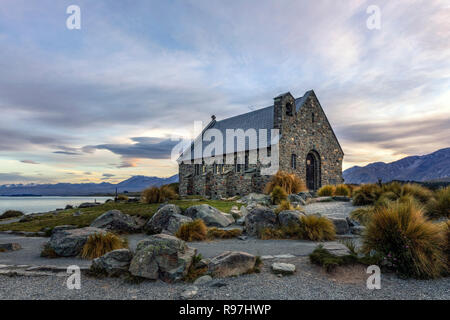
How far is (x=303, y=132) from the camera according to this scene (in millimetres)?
23609

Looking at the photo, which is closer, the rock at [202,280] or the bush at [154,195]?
the rock at [202,280]

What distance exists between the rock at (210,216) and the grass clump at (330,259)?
4902mm

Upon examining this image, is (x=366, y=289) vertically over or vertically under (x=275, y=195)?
under

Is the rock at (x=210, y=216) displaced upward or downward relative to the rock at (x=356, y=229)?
upward

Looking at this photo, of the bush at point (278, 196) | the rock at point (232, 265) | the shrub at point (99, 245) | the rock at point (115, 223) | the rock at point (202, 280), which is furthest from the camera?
the bush at point (278, 196)

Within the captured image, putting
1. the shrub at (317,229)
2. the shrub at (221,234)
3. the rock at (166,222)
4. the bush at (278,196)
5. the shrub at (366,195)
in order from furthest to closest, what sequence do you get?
the bush at (278,196), the shrub at (366,195), the rock at (166,222), the shrub at (221,234), the shrub at (317,229)

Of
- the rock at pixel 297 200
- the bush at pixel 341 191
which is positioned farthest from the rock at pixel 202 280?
the bush at pixel 341 191

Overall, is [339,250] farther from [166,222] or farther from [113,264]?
[166,222]

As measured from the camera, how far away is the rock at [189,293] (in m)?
3.95

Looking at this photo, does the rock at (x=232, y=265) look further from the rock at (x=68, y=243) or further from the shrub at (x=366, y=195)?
the shrub at (x=366, y=195)

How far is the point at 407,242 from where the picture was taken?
4.88 m

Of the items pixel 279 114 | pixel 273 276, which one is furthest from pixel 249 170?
pixel 273 276
